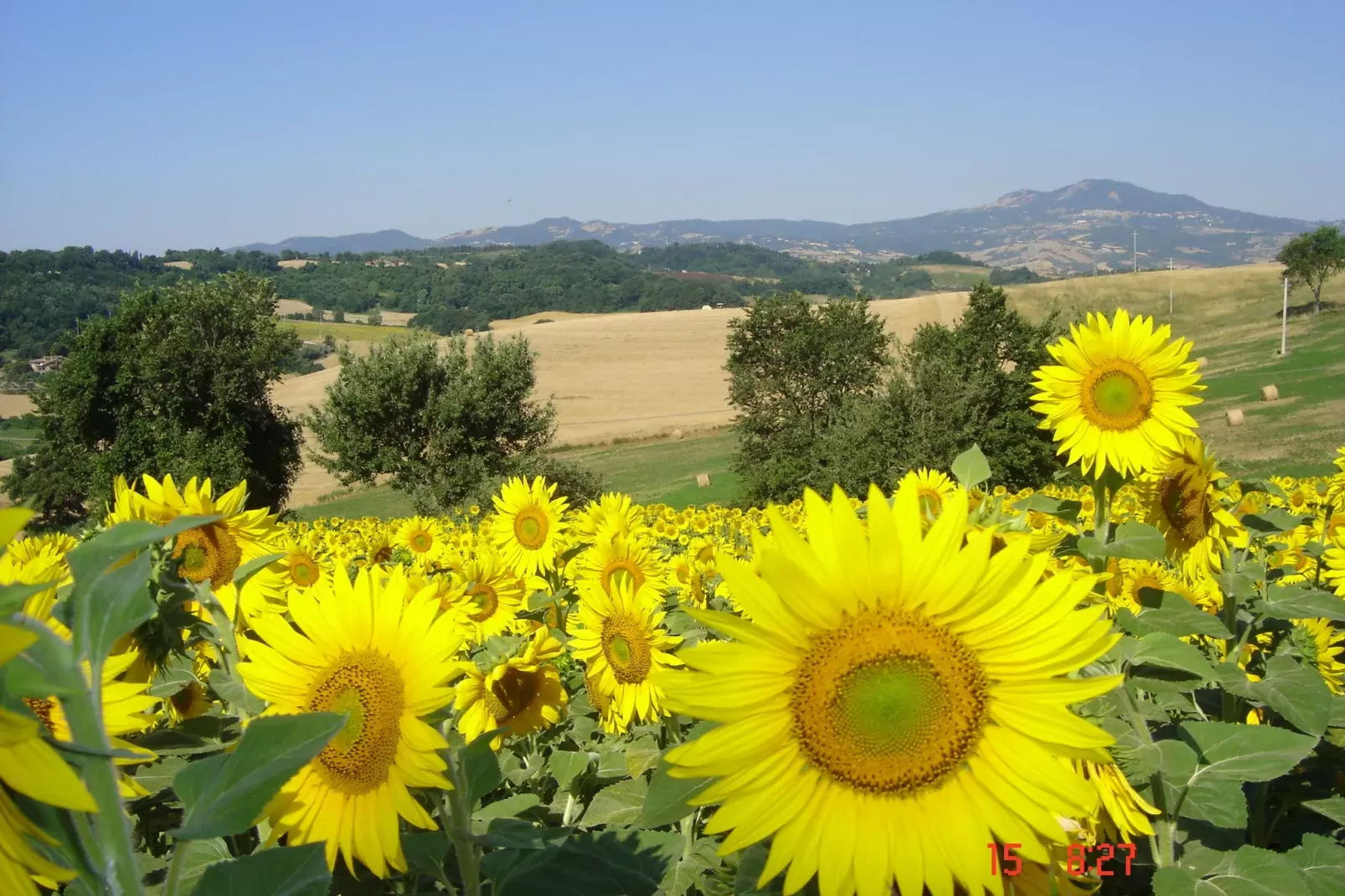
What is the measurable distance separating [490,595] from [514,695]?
3.85 ft

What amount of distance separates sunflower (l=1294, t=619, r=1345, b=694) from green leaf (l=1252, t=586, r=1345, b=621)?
0.35 m

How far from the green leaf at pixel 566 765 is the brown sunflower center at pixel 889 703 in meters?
1.85

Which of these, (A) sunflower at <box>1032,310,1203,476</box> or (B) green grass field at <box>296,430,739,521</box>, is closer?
(A) sunflower at <box>1032,310,1203,476</box>

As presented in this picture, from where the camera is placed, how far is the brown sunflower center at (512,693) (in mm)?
3156

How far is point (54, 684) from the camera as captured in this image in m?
0.83

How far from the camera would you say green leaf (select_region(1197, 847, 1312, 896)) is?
1826 millimetres

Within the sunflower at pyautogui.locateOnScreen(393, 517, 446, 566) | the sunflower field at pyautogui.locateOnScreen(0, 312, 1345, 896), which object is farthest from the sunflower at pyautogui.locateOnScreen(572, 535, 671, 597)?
the sunflower at pyautogui.locateOnScreen(393, 517, 446, 566)

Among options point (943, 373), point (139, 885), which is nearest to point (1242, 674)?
point (139, 885)

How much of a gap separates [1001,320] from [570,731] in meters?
35.7

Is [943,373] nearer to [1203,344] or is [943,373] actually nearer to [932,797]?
[932,797]

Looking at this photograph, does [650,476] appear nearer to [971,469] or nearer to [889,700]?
[971,469]

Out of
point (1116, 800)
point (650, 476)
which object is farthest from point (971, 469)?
point (650, 476)

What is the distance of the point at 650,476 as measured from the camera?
147 feet

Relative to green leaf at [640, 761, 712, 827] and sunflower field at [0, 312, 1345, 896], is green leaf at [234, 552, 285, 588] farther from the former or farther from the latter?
green leaf at [640, 761, 712, 827]
